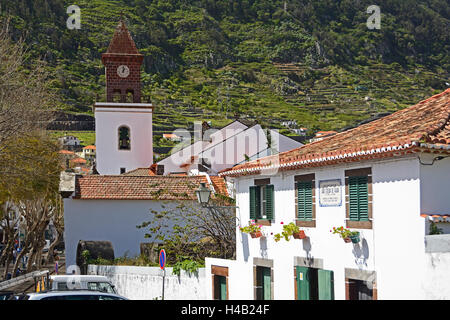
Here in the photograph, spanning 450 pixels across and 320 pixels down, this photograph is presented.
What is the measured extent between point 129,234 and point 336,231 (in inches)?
610

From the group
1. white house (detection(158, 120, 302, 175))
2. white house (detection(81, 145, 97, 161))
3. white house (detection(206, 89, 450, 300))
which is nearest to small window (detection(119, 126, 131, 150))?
white house (detection(158, 120, 302, 175))

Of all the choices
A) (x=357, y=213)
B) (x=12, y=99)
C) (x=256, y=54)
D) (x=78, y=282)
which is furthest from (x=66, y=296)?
(x=256, y=54)

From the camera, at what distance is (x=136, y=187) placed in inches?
1246

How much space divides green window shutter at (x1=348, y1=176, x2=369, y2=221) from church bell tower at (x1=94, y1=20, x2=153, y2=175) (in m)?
39.6

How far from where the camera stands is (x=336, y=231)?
16.9 metres

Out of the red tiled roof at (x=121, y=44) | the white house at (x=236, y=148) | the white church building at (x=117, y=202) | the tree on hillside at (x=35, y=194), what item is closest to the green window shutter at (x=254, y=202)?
the white church building at (x=117, y=202)

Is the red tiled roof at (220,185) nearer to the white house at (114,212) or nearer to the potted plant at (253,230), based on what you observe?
the white house at (114,212)

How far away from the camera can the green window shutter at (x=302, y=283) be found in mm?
18594

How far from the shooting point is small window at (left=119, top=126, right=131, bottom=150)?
184ft

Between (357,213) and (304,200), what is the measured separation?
7.92 ft

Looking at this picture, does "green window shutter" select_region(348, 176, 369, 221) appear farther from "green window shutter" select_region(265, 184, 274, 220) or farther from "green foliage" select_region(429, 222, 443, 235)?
"green window shutter" select_region(265, 184, 274, 220)

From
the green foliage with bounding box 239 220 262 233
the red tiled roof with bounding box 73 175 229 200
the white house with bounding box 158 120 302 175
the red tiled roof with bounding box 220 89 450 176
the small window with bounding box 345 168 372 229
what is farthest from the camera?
the white house with bounding box 158 120 302 175

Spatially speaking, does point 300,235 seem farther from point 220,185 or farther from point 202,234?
point 220,185

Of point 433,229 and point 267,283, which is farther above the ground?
point 433,229
